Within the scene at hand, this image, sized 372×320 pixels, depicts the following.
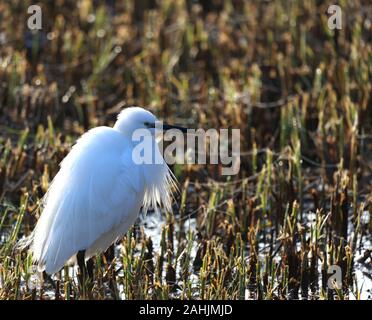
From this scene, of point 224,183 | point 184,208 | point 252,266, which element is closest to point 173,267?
point 252,266

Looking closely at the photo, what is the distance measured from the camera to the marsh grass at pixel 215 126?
469 centimetres

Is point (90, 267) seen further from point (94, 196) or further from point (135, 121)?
point (135, 121)

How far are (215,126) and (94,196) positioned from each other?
2152mm

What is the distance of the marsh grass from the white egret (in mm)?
113

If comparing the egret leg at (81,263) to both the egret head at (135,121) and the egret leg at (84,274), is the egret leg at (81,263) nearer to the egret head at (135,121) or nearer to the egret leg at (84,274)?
the egret leg at (84,274)

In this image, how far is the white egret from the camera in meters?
4.56

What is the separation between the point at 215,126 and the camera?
6.68m

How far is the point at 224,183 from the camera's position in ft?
19.1

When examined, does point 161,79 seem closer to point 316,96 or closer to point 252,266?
point 316,96

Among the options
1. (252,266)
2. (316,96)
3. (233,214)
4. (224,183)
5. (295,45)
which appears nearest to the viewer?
(252,266)

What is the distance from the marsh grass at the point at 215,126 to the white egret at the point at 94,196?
0.37 feet

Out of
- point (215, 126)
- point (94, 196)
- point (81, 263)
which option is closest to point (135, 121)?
point (94, 196)

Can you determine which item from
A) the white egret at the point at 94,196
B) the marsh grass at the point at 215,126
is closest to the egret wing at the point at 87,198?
the white egret at the point at 94,196

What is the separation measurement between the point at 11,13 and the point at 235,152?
3.59m
